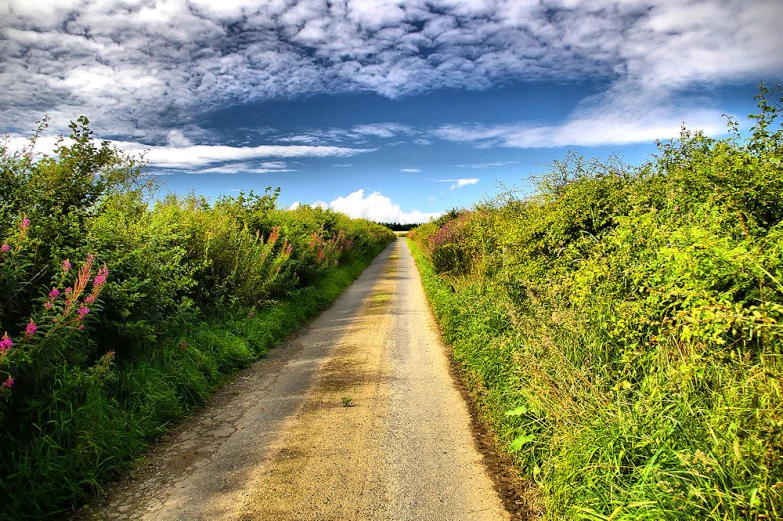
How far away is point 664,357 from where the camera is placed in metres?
3.60

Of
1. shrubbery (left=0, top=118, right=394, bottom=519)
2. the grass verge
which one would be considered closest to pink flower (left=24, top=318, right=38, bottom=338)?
shrubbery (left=0, top=118, right=394, bottom=519)

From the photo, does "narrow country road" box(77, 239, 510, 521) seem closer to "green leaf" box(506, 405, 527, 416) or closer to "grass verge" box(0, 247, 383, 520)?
"grass verge" box(0, 247, 383, 520)

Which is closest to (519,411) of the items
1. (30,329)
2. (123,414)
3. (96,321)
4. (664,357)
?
(664,357)

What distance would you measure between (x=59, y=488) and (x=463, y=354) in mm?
5273

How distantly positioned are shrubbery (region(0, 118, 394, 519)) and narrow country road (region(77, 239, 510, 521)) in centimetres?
41

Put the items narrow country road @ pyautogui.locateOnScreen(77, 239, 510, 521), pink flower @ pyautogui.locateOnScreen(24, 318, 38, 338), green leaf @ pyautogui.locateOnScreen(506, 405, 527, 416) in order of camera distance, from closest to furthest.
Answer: pink flower @ pyautogui.locateOnScreen(24, 318, 38, 338), narrow country road @ pyautogui.locateOnScreen(77, 239, 510, 521), green leaf @ pyautogui.locateOnScreen(506, 405, 527, 416)

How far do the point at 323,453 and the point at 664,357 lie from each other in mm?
3226

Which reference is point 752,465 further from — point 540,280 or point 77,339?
point 77,339

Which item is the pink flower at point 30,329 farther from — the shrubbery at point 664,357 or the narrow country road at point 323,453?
the shrubbery at point 664,357

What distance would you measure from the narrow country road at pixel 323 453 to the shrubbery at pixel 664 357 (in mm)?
626

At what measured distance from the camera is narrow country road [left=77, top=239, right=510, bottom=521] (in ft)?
11.1

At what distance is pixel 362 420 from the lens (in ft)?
16.0

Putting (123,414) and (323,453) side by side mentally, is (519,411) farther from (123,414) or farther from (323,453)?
(123,414)

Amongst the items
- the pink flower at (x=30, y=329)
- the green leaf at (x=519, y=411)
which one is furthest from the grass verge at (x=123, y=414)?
the green leaf at (x=519, y=411)
